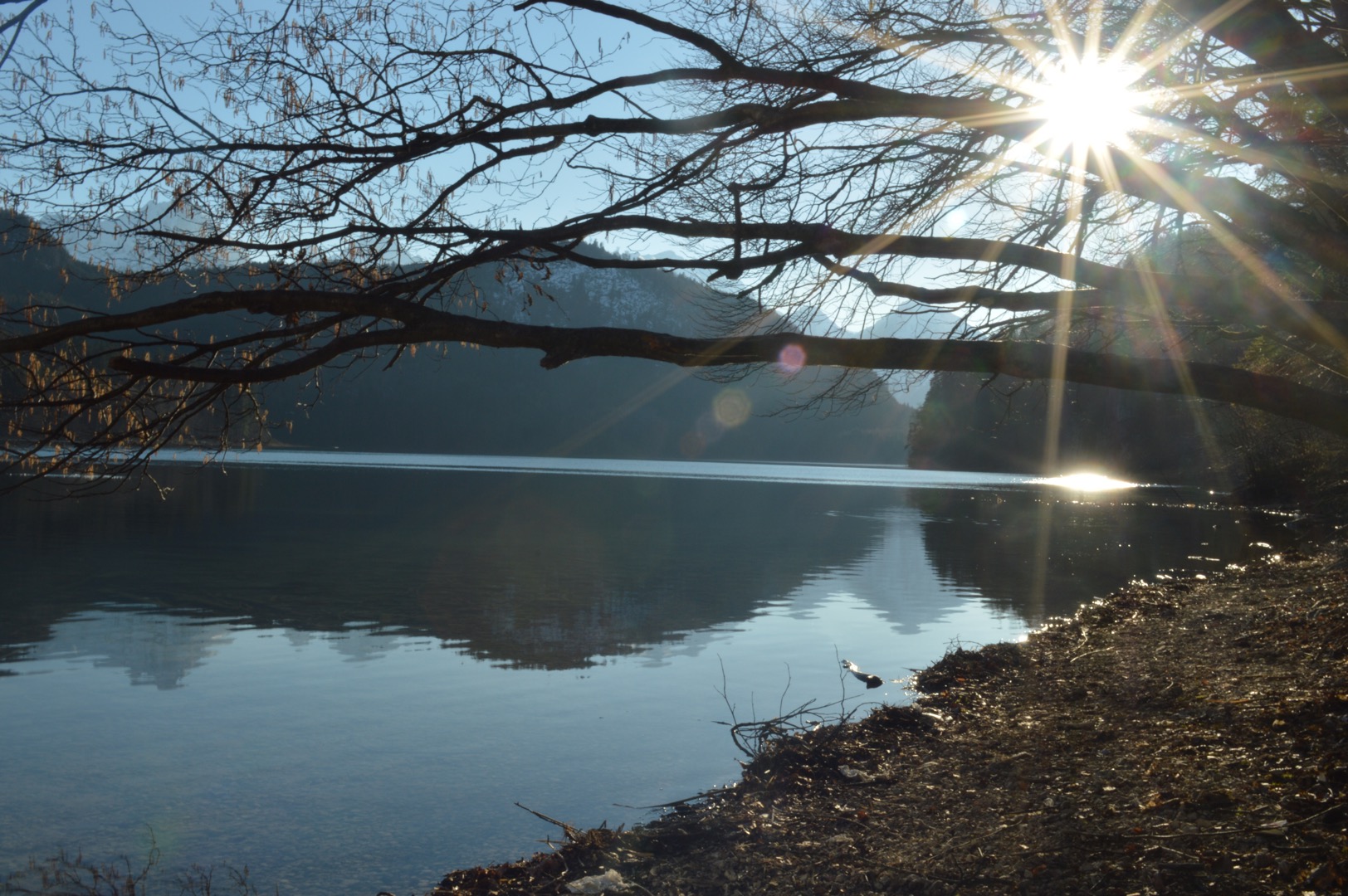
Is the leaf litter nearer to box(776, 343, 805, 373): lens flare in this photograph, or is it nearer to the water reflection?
box(776, 343, 805, 373): lens flare

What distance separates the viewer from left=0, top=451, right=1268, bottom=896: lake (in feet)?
22.5

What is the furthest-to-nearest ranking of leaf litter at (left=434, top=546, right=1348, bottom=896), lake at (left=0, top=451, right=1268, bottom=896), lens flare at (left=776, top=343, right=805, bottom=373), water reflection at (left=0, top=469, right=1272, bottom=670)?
water reflection at (left=0, top=469, right=1272, bottom=670) → lake at (left=0, top=451, right=1268, bottom=896) → lens flare at (left=776, top=343, right=805, bottom=373) → leaf litter at (left=434, top=546, right=1348, bottom=896)

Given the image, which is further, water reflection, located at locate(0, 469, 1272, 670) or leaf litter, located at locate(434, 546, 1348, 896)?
water reflection, located at locate(0, 469, 1272, 670)

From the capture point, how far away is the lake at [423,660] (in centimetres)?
687

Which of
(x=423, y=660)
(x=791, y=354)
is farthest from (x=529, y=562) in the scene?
(x=791, y=354)

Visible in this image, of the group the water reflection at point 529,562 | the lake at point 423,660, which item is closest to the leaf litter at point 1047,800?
the lake at point 423,660

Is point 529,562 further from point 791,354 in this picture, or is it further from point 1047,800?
point 1047,800

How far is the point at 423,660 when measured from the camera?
12.1 meters

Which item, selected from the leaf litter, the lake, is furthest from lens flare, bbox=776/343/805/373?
the lake

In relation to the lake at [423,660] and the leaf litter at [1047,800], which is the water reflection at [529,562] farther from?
the leaf litter at [1047,800]

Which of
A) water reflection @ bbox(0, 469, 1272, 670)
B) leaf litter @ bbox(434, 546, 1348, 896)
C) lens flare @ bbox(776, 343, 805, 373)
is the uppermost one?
lens flare @ bbox(776, 343, 805, 373)

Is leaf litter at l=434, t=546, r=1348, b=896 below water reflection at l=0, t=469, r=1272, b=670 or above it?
above

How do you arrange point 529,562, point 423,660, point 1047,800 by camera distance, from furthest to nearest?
1. point 529,562
2. point 423,660
3. point 1047,800

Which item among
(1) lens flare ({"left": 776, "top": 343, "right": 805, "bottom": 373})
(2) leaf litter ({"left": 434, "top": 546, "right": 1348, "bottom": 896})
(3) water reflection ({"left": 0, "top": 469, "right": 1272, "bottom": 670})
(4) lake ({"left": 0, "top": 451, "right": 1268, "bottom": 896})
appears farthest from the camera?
(3) water reflection ({"left": 0, "top": 469, "right": 1272, "bottom": 670})
